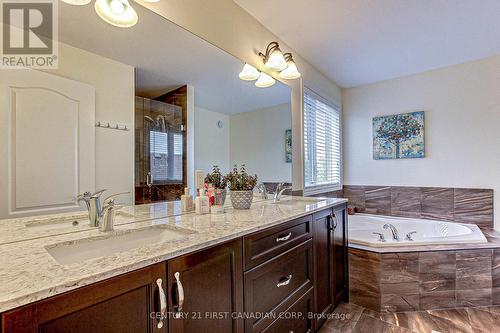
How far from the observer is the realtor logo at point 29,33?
88cm

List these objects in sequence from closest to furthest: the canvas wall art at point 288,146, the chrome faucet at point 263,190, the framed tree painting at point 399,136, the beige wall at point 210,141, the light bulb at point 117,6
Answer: the light bulb at point 117,6 → the beige wall at point 210,141 → the chrome faucet at point 263,190 → the canvas wall art at point 288,146 → the framed tree painting at point 399,136

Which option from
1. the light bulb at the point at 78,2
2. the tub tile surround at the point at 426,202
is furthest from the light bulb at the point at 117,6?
the tub tile surround at the point at 426,202

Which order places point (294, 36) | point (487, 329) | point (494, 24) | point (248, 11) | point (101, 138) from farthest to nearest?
point (294, 36), point (494, 24), point (248, 11), point (487, 329), point (101, 138)

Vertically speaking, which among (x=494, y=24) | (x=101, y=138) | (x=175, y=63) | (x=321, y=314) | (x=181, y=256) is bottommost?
(x=321, y=314)

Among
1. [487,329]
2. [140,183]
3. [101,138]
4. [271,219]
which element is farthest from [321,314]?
[101,138]

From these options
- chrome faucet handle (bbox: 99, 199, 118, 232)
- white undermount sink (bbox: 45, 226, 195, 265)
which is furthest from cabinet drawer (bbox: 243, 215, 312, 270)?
chrome faucet handle (bbox: 99, 199, 118, 232)

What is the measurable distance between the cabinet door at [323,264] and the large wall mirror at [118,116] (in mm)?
753

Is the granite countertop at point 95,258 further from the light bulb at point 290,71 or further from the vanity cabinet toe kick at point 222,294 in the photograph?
the light bulb at point 290,71

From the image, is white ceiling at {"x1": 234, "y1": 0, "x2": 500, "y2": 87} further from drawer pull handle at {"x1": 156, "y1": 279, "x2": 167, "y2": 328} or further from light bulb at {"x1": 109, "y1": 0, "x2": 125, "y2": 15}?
drawer pull handle at {"x1": 156, "y1": 279, "x2": 167, "y2": 328}

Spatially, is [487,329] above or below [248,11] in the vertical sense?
below

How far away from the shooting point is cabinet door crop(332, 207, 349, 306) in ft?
6.29

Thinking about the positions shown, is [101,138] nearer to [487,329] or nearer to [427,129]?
[487,329]

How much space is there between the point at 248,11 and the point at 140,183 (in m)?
1.53

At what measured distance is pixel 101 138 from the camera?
44.7 inches
